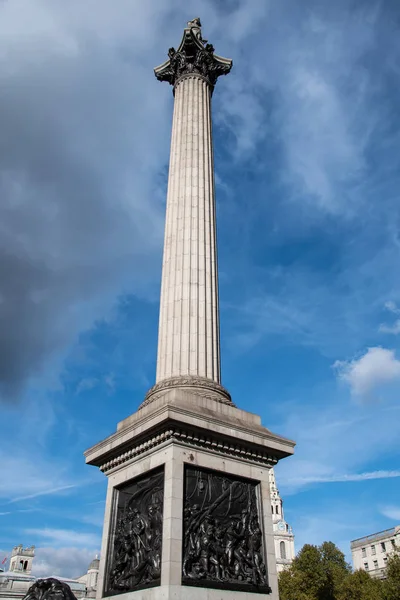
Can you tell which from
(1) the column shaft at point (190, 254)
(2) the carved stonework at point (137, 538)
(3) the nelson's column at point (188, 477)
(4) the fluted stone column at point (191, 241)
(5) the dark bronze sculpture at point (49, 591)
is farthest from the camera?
(1) the column shaft at point (190, 254)

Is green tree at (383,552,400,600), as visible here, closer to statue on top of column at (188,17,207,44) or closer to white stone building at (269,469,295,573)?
statue on top of column at (188,17,207,44)

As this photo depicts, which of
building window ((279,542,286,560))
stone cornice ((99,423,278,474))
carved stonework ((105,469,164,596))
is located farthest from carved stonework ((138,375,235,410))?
building window ((279,542,286,560))

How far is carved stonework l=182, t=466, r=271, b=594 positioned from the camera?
467 inches

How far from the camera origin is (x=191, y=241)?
17.7m

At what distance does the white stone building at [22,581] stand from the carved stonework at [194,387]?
27.0 m

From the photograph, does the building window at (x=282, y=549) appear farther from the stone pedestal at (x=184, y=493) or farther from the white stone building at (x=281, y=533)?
the stone pedestal at (x=184, y=493)

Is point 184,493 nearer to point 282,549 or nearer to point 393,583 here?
point 393,583

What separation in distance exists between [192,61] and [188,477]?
17.0 m

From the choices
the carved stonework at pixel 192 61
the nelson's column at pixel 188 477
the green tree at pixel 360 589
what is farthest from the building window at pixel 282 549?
the nelson's column at pixel 188 477

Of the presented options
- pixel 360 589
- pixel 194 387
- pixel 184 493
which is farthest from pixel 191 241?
pixel 360 589

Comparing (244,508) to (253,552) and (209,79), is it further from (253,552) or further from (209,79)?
(209,79)

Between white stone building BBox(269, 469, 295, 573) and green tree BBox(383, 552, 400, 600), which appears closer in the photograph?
green tree BBox(383, 552, 400, 600)

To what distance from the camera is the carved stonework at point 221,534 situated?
11.9 metres

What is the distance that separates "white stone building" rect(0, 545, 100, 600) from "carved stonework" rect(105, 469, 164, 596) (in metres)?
26.5
